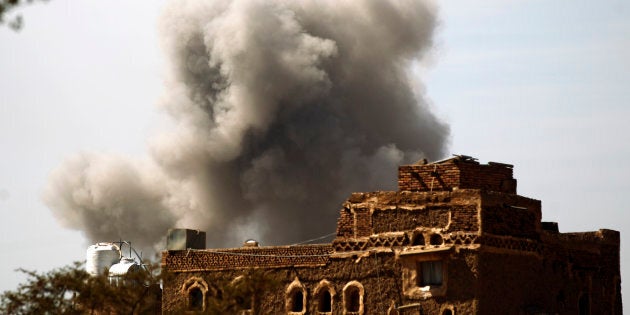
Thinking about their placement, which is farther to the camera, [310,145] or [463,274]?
[310,145]

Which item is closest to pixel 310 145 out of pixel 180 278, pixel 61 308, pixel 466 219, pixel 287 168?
pixel 287 168

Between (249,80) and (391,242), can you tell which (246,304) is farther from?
(249,80)

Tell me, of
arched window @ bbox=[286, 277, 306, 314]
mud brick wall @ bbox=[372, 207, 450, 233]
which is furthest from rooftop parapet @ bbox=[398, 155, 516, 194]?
arched window @ bbox=[286, 277, 306, 314]

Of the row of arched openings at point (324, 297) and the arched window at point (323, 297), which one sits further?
the arched window at point (323, 297)

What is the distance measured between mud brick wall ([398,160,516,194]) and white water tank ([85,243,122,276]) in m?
14.3

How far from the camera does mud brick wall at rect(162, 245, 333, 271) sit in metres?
45.3

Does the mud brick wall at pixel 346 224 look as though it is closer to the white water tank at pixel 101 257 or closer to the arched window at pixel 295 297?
the arched window at pixel 295 297

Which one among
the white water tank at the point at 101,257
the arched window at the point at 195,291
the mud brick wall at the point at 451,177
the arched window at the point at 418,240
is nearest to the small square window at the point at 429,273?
the arched window at the point at 418,240

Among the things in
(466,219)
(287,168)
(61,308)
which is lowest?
(61,308)

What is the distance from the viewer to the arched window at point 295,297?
4550 centimetres

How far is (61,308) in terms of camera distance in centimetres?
3809

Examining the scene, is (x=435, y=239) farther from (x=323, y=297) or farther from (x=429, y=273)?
(x=323, y=297)

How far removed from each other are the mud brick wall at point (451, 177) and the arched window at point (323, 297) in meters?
3.78

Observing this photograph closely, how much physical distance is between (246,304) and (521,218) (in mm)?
8477
